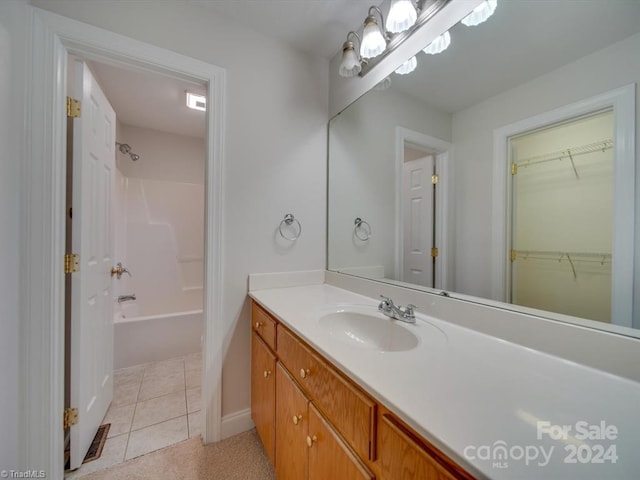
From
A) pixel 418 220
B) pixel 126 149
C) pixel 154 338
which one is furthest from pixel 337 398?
pixel 126 149

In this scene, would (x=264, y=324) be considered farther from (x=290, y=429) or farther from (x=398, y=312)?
(x=398, y=312)

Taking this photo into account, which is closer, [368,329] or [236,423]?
[368,329]

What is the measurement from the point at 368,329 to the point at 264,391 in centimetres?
61

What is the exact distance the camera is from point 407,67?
1.25 metres

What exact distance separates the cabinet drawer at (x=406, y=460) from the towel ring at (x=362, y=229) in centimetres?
114

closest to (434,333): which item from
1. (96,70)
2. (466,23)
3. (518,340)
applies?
(518,340)

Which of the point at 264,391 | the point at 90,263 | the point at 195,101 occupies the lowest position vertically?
the point at 264,391

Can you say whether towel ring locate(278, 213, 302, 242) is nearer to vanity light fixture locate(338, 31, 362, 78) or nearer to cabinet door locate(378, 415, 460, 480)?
vanity light fixture locate(338, 31, 362, 78)

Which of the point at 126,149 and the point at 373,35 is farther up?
the point at 373,35

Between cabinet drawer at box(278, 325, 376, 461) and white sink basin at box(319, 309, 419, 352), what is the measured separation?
17 centimetres

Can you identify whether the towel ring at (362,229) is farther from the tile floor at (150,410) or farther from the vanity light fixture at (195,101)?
the vanity light fixture at (195,101)

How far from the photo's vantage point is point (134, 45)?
1.21 meters

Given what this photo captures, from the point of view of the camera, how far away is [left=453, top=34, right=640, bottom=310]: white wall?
68cm

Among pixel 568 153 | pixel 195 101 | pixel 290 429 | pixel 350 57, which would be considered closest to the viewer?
pixel 568 153
